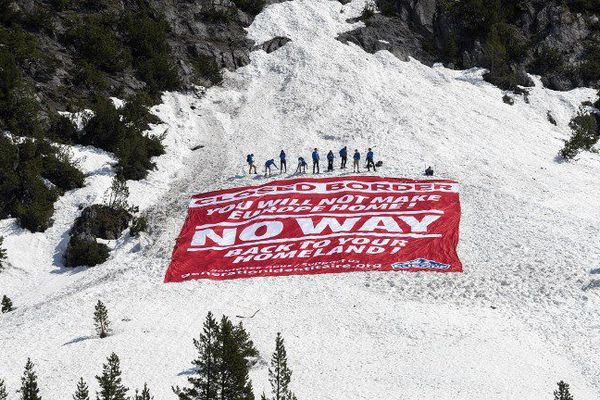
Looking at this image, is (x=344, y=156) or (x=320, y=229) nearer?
(x=320, y=229)

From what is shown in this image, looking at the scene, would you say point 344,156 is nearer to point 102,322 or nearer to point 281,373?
point 102,322

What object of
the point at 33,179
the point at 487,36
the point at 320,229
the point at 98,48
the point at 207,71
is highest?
the point at 98,48

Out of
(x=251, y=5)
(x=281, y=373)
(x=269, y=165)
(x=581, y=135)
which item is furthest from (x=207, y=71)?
(x=281, y=373)

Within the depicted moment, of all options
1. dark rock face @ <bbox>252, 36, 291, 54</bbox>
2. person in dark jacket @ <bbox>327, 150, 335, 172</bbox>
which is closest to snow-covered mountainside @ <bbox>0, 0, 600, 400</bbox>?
person in dark jacket @ <bbox>327, 150, 335, 172</bbox>

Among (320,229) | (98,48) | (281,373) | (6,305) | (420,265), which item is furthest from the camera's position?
(98,48)

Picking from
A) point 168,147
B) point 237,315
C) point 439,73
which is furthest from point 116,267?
point 439,73

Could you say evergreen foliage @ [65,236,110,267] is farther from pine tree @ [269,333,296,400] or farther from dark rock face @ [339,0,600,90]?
dark rock face @ [339,0,600,90]

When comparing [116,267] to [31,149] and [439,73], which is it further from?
[439,73]
